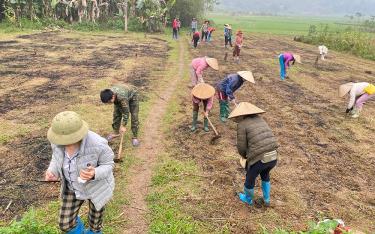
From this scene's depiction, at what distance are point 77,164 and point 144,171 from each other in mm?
3246

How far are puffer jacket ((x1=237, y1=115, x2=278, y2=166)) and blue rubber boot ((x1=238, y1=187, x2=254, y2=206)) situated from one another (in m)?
0.63

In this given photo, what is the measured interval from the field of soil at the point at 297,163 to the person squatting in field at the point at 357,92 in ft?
1.27

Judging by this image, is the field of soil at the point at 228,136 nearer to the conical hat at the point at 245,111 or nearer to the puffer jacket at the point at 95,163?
the conical hat at the point at 245,111

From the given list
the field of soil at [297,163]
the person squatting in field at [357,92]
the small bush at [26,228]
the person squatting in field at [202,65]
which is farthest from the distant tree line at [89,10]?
the small bush at [26,228]


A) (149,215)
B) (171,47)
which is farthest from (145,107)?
(171,47)

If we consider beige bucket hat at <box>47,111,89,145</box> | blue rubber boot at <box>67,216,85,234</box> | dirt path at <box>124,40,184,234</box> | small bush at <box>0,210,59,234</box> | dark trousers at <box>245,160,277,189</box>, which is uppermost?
beige bucket hat at <box>47,111,89,145</box>

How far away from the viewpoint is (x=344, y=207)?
610 centimetres

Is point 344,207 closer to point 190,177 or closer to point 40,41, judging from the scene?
point 190,177

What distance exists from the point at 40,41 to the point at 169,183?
1850 centimetres

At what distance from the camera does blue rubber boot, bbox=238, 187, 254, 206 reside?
5.77 meters

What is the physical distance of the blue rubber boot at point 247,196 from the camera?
577cm

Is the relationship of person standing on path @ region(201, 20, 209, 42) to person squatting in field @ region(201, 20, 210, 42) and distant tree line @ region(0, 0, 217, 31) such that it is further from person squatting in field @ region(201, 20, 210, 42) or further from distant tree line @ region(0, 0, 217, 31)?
distant tree line @ region(0, 0, 217, 31)

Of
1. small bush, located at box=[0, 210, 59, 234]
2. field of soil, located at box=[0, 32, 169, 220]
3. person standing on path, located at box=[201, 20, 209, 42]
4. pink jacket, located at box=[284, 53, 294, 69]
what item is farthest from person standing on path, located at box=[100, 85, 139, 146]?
person standing on path, located at box=[201, 20, 209, 42]

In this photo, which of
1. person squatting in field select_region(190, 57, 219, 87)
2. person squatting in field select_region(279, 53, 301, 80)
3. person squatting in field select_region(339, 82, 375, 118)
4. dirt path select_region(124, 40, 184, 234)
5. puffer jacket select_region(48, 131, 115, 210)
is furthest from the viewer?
person squatting in field select_region(279, 53, 301, 80)
